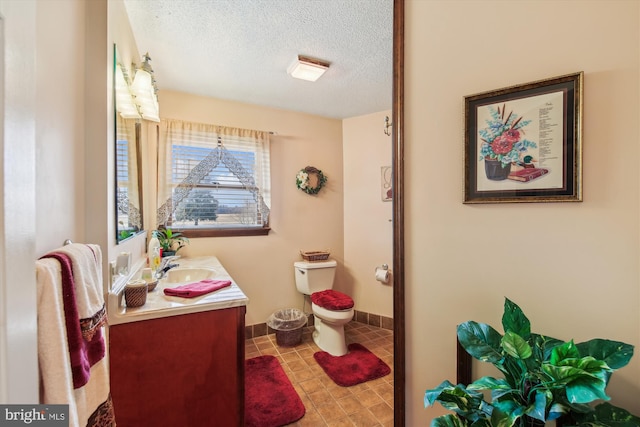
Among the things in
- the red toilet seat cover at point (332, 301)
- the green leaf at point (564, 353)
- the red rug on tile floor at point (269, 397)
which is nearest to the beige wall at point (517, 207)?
the green leaf at point (564, 353)

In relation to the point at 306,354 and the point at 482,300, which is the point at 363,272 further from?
the point at 482,300

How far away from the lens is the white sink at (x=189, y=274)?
1.96 metres

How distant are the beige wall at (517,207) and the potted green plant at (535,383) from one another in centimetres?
15

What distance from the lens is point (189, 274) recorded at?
200 centimetres

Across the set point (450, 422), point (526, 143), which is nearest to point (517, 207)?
point (526, 143)

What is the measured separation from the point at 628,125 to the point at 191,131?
277 cm

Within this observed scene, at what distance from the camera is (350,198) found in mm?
3225

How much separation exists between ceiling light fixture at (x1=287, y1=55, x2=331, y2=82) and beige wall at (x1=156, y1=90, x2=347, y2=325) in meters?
0.89

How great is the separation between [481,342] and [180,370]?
4.27 ft

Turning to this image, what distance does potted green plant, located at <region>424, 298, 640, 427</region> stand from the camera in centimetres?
55

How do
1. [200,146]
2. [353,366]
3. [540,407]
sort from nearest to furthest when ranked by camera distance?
[540,407] → [353,366] → [200,146]

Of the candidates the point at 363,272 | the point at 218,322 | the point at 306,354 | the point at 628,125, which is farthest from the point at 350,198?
the point at 628,125

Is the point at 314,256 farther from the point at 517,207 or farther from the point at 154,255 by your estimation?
the point at 517,207

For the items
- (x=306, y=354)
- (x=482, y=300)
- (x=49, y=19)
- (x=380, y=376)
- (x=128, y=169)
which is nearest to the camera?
(x=49, y=19)
